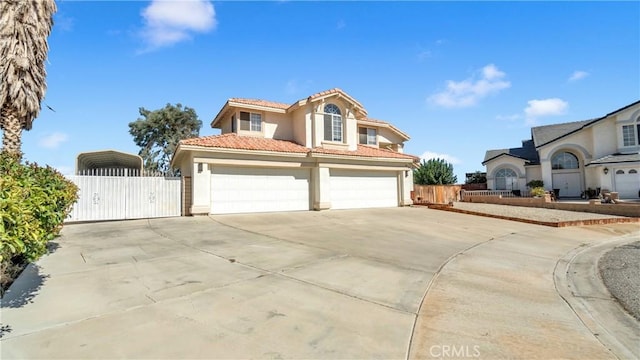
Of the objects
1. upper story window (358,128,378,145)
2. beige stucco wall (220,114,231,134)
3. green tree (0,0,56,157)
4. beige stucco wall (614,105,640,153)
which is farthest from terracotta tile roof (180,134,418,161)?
beige stucco wall (614,105,640,153)

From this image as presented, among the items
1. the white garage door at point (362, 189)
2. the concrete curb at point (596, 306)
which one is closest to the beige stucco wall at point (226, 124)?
the white garage door at point (362, 189)

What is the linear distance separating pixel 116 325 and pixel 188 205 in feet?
39.6

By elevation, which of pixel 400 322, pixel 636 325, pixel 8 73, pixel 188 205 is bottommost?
pixel 636 325

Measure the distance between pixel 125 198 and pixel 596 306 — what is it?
15.7 meters

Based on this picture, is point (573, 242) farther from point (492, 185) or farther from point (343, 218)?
point (492, 185)

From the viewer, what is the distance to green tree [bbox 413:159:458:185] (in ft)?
97.0

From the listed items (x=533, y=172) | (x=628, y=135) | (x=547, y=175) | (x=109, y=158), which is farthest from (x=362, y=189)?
(x=628, y=135)

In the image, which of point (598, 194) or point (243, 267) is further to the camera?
point (598, 194)

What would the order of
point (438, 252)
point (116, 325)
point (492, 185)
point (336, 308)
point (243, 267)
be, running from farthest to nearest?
1. point (492, 185)
2. point (438, 252)
3. point (243, 267)
4. point (336, 308)
5. point (116, 325)

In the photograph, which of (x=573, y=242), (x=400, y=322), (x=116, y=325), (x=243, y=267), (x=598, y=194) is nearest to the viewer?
(x=116, y=325)

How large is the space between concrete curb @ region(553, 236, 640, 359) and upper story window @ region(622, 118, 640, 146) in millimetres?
24237

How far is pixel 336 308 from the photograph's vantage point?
4.22 metres

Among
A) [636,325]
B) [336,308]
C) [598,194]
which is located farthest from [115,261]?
[598,194]

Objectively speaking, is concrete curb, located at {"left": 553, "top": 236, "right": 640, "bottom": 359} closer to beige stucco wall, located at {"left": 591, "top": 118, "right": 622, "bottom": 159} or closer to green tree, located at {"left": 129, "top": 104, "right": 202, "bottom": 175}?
beige stucco wall, located at {"left": 591, "top": 118, "right": 622, "bottom": 159}
